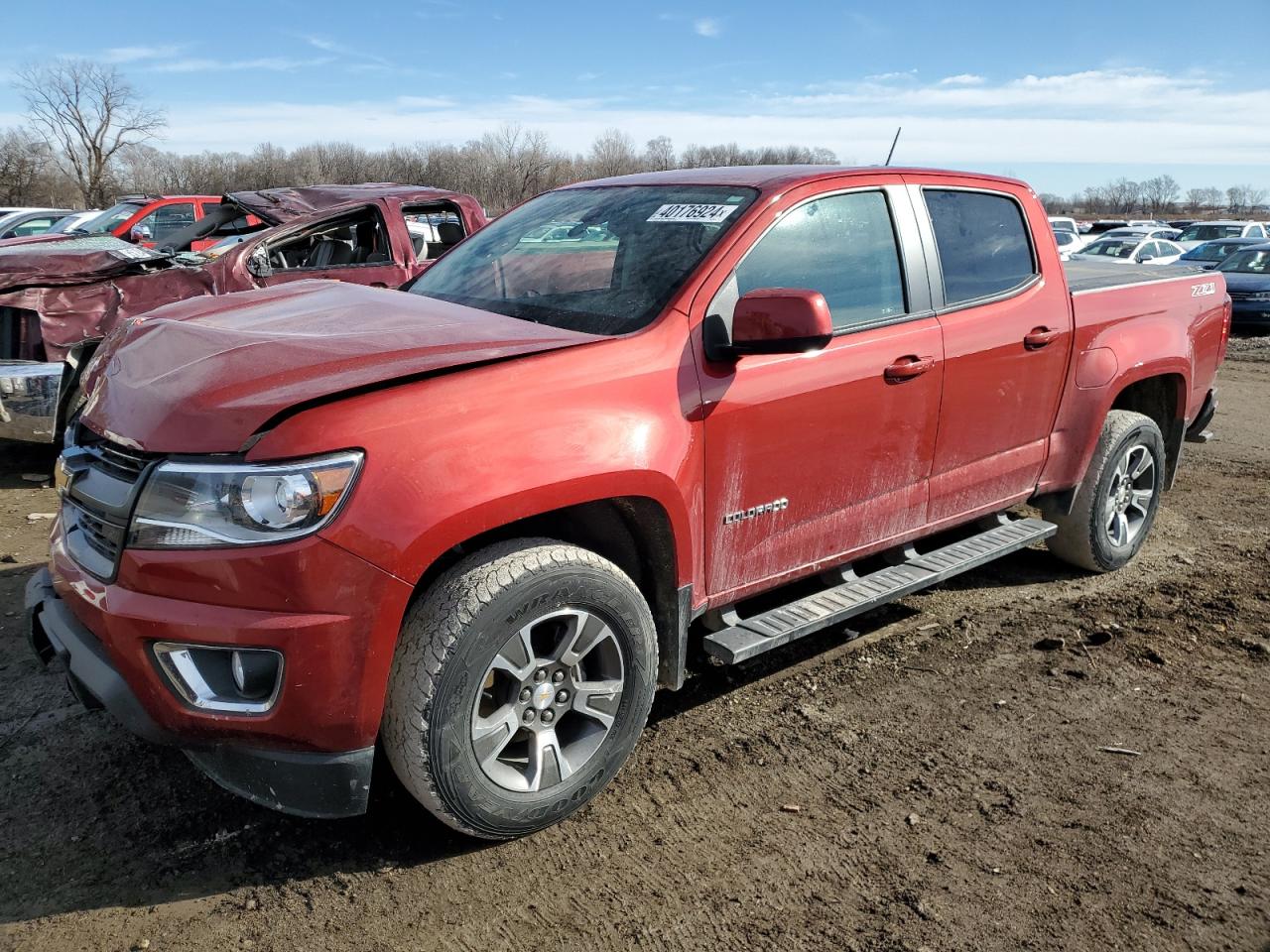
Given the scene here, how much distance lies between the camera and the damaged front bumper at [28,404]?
19.9ft

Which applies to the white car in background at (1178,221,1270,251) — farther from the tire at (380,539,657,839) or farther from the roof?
the tire at (380,539,657,839)

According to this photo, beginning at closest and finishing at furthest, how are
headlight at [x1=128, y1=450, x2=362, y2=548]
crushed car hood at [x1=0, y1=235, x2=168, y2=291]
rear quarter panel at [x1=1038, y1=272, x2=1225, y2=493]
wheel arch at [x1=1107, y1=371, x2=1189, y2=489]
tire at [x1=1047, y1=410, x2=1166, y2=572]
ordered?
1. headlight at [x1=128, y1=450, x2=362, y2=548]
2. rear quarter panel at [x1=1038, y1=272, x2=1225, y2=493]
3. tire at [x1=1047, y1=410, x2=1166, y2=572]
4. wheel arch at [x1=1107, y1=371, x2=1189, y2=489]
5. crushed car hood at [x1=0, y1=235, x2=168, y2=291]

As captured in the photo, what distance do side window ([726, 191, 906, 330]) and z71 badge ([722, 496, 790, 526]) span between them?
25.3 inches

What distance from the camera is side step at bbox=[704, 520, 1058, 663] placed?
3172mm

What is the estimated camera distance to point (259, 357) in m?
2.59

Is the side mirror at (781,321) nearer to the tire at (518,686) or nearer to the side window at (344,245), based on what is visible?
the tire at (518,686)

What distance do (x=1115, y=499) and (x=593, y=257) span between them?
10.1 feet

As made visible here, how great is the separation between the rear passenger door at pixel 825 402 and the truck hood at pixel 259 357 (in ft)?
2.01

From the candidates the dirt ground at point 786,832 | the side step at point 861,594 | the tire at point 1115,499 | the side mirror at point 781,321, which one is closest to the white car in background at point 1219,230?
the tire at point 1115,499

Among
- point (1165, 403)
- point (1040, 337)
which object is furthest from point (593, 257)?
point (1165, 403)

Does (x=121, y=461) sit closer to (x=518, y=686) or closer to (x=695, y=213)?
(x=518, y=686)

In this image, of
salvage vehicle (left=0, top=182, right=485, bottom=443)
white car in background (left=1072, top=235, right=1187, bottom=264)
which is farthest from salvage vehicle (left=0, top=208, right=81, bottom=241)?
white car in background (left=1072, top=235, right=1187, bottom=264)

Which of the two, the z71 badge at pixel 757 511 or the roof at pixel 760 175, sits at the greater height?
the roof at pixel 760 175

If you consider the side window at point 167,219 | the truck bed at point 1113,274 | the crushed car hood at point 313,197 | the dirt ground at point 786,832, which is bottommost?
the dirt ground at point 786,832
